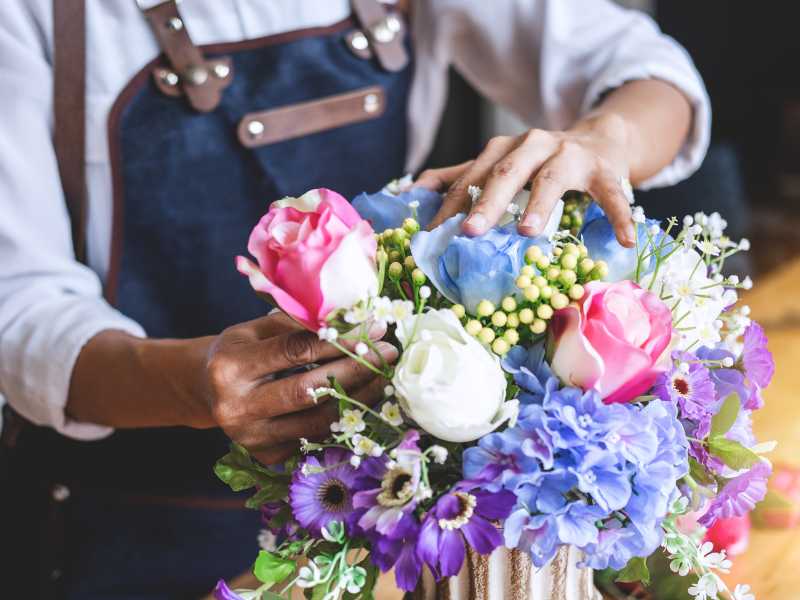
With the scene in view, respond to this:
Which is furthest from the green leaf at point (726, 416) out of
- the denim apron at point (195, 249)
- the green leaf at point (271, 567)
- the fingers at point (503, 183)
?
the denim apron at point (195, 249)

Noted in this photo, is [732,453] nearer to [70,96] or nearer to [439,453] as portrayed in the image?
[439,453]

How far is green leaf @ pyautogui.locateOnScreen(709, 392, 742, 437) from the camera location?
1.90 ft

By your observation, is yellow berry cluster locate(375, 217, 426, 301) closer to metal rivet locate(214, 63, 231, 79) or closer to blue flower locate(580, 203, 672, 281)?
blue flower locate(580, 203, 672, 281)

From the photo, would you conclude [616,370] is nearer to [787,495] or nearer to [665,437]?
[665,437]

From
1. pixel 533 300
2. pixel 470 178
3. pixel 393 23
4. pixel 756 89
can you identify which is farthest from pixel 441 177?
pixel 756 89

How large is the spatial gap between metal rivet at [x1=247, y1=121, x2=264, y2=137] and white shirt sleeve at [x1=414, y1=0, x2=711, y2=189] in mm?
333

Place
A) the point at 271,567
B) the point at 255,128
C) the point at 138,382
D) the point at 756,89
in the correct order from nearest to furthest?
1. the point at 271,567
2. the point at 138,382
3. the point at 255,128
4. the point at 756,89

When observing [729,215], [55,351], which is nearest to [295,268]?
[55,351]

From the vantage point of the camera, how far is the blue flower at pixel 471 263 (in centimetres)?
55

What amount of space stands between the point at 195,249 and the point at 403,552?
64cm

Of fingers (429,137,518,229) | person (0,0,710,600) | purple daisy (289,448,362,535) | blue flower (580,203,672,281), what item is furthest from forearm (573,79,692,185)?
purple daisy (289,448,362,535)

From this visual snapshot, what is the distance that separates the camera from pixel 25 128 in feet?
3.03

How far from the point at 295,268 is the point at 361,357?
77mm

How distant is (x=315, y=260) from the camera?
52 centimetres
